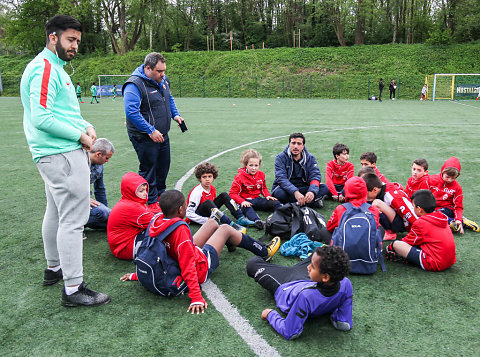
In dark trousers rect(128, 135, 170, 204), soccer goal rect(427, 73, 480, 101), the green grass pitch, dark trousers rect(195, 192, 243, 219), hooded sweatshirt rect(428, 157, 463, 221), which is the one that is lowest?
the green grass pitch

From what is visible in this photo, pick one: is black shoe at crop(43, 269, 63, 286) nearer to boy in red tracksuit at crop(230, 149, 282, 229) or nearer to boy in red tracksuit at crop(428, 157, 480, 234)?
boy in red tracksuit at crop(230, 149, 282, 229)

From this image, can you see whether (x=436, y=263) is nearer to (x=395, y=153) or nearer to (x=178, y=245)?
(x=178, y=245)

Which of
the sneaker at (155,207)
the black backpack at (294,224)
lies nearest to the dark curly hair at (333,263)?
the black backpack at (294,224)

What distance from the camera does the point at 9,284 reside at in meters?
3.83

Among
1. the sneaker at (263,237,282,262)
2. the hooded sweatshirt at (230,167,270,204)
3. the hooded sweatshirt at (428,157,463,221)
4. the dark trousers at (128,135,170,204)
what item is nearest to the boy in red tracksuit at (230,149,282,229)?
the hooded sweatshirt at (230,167,270,204)

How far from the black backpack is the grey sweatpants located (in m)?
2.39

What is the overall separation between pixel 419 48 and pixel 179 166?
42.8m

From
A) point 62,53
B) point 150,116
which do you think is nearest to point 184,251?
point 62,53

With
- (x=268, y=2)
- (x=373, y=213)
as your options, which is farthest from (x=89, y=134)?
(x=268, y=2)

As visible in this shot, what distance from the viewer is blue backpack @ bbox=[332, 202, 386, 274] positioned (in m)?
3.85

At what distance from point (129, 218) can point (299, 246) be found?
191cm

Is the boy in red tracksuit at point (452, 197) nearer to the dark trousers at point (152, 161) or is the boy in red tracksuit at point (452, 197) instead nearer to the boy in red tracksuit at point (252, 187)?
the boy in red tracksuit at point (252, 187)

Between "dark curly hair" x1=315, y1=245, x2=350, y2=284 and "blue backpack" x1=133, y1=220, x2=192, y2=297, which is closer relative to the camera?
"dark curly hair" x1=315, y1=245, x2=350, y2=284

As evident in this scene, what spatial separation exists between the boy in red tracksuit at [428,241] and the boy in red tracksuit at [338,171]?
241 centimetres
